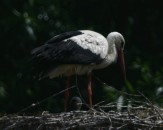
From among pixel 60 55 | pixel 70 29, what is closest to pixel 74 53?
pixel 60 55

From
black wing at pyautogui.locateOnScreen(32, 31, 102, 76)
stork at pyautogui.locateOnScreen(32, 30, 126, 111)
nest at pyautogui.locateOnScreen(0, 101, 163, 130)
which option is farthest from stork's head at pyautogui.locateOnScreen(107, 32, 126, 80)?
nest at pyautogui.locateOnScreen(0, 101, 163, 130)

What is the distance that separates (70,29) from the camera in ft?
→ 61.6

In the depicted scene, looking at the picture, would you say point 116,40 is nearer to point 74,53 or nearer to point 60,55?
point 74,53

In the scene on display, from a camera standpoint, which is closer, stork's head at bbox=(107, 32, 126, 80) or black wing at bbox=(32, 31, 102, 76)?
black wing at bbox=(32, 31, 102, 76)

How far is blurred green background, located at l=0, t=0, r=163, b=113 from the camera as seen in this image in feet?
61.0

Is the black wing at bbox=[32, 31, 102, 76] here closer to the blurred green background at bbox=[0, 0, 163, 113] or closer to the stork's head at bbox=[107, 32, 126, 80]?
the stork's head at bbox=[107, 32, 126, 80]

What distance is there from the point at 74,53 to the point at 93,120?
2.20m

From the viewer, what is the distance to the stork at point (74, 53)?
14140mm

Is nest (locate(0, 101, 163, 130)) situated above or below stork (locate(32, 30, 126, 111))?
below

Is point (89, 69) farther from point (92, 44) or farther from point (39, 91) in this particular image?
point (39, 91)

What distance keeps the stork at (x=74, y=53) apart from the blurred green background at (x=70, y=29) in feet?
9.34

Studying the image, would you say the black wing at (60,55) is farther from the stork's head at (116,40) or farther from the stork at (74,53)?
the stork's head at (116,40)

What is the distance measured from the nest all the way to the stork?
1256mm

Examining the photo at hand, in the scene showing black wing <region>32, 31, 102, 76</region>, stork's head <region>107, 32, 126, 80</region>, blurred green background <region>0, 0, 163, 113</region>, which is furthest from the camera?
blurred green background <region>0, 0, 163, 113</region>
